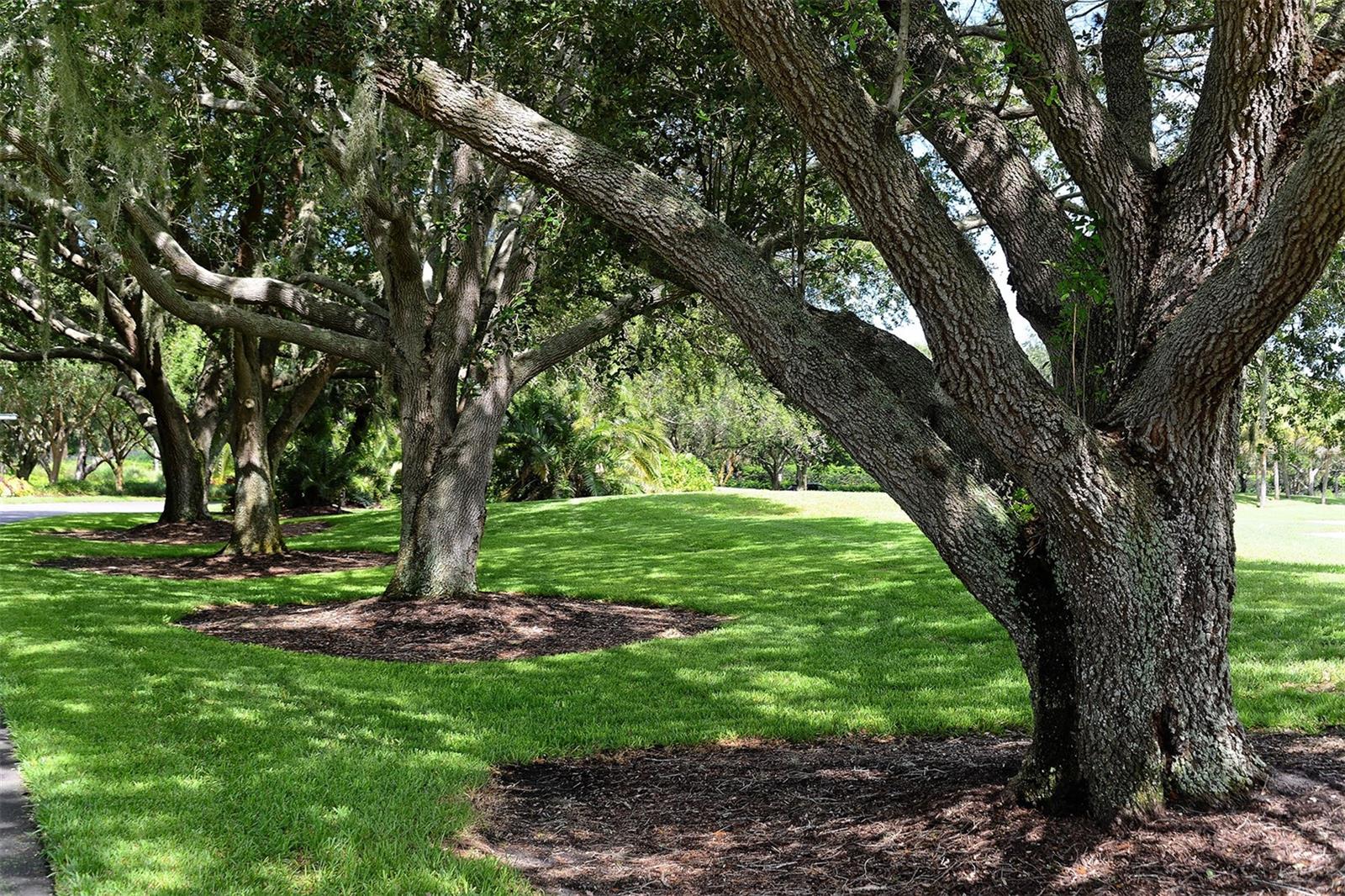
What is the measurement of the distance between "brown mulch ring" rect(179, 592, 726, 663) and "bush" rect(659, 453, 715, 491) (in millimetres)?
17962

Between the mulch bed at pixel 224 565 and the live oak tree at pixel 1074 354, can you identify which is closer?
the live oak tree at pixel 1074 354

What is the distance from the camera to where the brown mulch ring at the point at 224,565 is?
14711 millimetres

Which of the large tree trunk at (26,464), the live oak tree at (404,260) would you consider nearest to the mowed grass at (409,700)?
the live oak tree at (404,260)

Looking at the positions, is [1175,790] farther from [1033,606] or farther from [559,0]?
[559,0]

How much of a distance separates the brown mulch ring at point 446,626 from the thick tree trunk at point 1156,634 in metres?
5.72

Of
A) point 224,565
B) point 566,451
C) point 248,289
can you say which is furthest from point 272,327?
point 566,451

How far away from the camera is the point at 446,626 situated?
9.65m

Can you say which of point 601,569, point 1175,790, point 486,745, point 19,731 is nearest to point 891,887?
point 1175,790

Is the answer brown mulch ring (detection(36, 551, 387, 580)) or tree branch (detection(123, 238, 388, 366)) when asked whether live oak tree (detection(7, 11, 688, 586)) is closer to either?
tree branch (detection(123, 238, 388, 366))

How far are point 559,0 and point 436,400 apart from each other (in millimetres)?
4517

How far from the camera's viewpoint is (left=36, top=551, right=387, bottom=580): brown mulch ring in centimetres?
1471

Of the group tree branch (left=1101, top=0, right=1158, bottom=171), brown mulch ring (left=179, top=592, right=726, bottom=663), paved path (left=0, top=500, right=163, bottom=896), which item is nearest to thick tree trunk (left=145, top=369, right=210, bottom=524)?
brown mulch ring (left=179, top=592, right=726, bottom=663)

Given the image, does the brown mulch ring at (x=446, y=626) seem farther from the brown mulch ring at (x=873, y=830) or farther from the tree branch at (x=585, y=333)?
the brown mulch ring at (x=873, y=830)

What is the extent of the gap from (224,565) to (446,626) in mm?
7461
